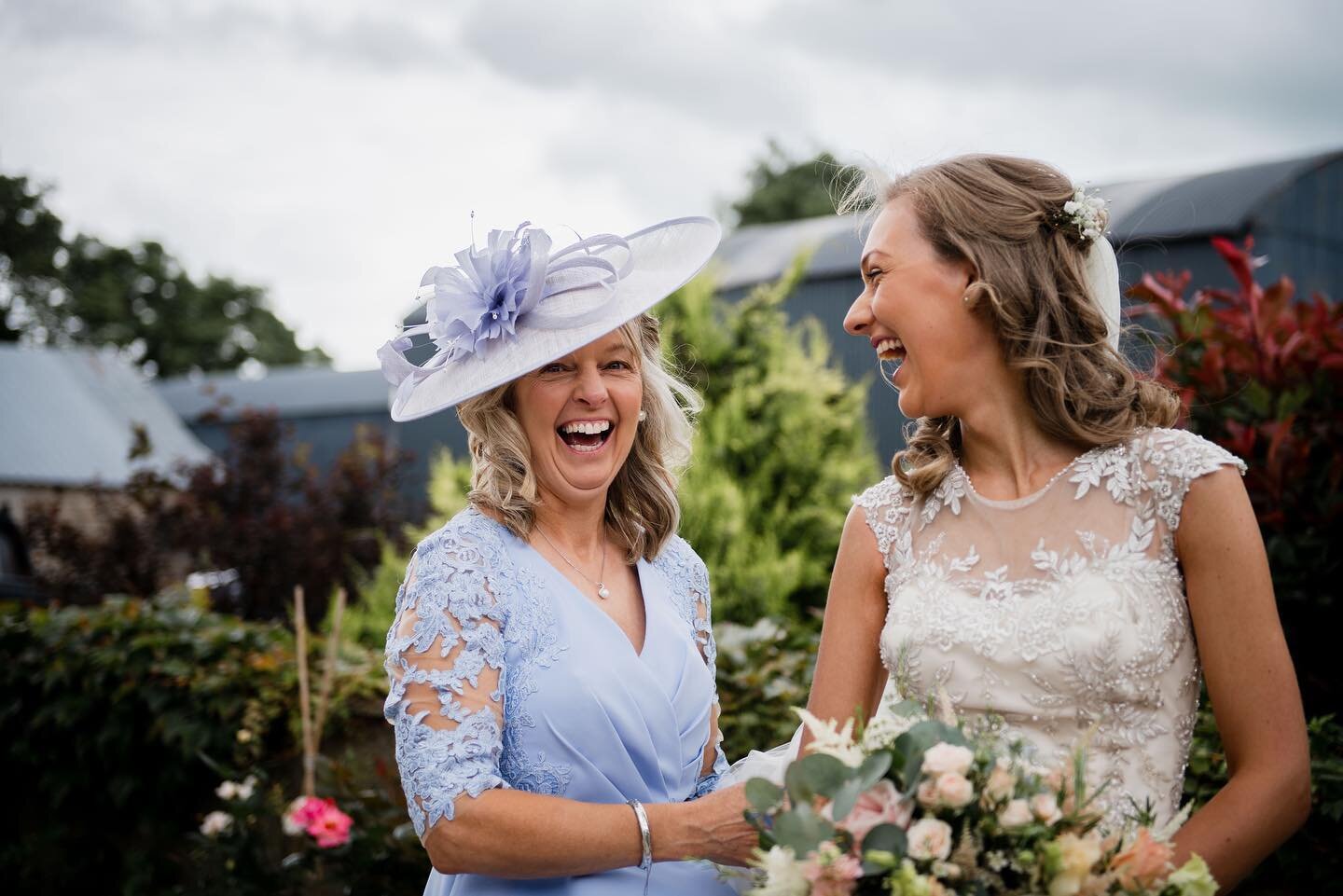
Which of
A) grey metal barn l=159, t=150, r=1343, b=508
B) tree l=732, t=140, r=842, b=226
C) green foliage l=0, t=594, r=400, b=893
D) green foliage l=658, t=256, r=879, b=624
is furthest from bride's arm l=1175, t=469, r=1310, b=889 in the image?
tree l=732, t=140, r=842, b=226

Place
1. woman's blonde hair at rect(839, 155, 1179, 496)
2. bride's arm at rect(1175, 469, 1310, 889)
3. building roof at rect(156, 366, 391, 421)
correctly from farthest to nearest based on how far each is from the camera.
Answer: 1. building roof at rect(156, 366, 391, 421)
2. woman's blonde hair at rect(839, 155, 1179, 496)
3. bride's arm at rect(1175, 469, 1310, 889)

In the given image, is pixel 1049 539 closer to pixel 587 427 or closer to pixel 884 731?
pixel 884 731

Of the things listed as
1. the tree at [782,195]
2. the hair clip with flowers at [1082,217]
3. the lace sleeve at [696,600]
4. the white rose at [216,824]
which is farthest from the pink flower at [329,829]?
the tree at [782,195]

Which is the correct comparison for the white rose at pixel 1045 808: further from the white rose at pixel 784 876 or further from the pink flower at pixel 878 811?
the white rose at pixel 784 876

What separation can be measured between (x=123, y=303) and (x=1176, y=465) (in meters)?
49.8

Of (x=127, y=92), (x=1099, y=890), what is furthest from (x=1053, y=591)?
(x=127, y=92)

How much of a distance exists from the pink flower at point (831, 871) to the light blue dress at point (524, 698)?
0.62 m

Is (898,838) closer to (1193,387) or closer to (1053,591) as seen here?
(1053,591)

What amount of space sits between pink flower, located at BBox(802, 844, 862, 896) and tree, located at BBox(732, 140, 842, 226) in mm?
36981

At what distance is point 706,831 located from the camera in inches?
81.0

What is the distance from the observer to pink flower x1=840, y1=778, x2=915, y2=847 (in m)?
1.53

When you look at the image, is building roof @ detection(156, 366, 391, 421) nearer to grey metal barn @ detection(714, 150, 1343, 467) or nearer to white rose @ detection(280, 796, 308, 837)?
grey metal barn @ detection(714, 150, 1343, 467)

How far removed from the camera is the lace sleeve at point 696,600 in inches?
103

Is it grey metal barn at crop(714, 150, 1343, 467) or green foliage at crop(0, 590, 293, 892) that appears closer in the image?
green foliage at crop(0, 590, 293, 892)
